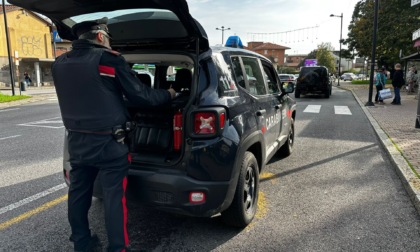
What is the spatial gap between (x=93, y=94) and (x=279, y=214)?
2.39 m

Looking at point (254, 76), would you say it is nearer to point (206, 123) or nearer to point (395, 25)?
point (206, 123)

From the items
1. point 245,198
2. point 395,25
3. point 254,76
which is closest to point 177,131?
point 245,198

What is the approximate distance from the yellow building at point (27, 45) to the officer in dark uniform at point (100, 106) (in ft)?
133

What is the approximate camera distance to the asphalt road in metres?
3.05

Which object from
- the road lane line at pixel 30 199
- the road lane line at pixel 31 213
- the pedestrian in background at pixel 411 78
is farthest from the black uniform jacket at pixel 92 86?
the pedestrian in background at pixel 411 78

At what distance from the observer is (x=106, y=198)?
257 centimetres

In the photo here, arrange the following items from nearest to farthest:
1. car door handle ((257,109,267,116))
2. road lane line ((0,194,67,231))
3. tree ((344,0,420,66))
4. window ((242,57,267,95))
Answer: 1. road lane line ((0,194,67,231))
2. car door handle ((257,109,267,116))
3. window ((242,57,267,95))
4. tree ((344,0,420,66))

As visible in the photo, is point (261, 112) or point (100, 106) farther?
point (261, 112)

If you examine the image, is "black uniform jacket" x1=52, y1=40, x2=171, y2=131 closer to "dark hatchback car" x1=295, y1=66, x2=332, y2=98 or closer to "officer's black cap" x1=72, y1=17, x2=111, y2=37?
"officer's black cap" x1=72, y1=17, x2=111, y2=37

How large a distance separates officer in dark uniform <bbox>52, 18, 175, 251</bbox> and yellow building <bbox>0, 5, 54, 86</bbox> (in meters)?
40.4

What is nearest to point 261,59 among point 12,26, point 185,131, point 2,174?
point 185,131

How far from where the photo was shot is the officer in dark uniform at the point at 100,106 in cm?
238

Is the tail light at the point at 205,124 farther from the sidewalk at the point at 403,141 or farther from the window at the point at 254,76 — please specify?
the sidewalk at the point at 403,141

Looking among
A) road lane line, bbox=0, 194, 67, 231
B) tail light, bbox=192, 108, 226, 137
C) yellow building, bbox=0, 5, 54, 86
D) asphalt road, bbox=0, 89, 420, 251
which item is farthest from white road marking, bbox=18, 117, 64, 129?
yellow building, bbox=0, 5, 54, 86
